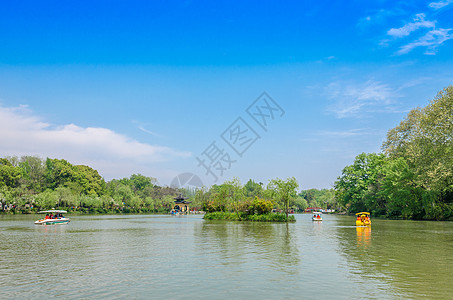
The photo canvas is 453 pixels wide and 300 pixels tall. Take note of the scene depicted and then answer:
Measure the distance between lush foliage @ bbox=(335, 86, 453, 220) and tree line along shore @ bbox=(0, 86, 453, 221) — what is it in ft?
0.30

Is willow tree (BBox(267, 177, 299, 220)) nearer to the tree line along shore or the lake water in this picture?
the tree line along shore

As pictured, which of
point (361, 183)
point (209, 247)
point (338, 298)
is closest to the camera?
point (338, 298)

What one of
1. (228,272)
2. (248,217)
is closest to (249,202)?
(248,217)

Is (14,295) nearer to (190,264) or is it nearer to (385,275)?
(190,264)

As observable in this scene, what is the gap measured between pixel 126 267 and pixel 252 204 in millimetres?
46744

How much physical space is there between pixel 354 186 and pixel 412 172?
112 ft

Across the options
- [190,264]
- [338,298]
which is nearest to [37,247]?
[190,264]

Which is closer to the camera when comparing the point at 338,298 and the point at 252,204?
the point at 338,298

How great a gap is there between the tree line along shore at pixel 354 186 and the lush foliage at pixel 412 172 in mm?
92

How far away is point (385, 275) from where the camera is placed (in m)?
15.4

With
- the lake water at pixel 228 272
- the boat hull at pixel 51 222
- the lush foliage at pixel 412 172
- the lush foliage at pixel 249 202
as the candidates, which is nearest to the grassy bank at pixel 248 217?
the lush foliage at pixel 249 202

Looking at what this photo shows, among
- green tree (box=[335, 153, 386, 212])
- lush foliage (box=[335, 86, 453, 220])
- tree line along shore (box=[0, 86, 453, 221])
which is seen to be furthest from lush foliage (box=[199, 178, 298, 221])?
green tree (box=[335, 153, 386, 212])

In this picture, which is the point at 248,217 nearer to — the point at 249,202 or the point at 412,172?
the point at 249,202

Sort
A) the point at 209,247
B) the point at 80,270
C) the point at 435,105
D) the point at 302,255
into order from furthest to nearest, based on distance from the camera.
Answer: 1. the point at 435,105
2. the point at 209,247
3. the point at 302,255
4. the point at 80,270
